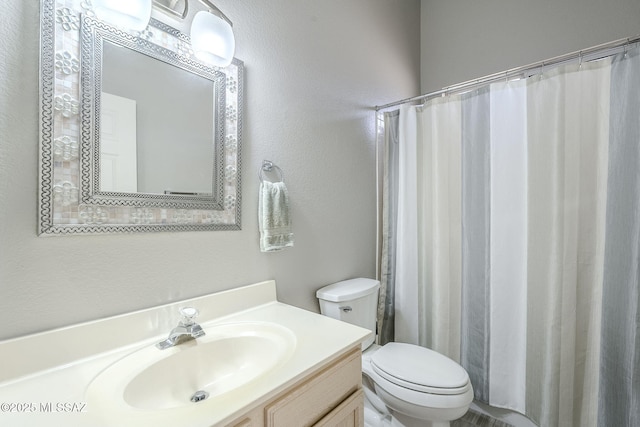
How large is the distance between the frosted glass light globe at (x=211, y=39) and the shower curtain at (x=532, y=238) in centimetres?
115

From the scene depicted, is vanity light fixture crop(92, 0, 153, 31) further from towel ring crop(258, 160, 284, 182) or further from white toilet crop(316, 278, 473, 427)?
white toilet crop(316, 278, 473, 427)

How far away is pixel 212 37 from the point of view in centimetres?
100

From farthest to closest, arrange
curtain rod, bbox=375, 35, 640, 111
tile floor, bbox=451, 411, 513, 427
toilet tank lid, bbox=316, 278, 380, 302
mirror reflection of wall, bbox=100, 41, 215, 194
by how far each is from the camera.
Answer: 1. tile floor, bbox=451, 411, 513, 427
2. toilet tank lid, bbox=316, 278, 380, 302
3. curtain rod, bbox=375, 35, 640, 111
4. mirror reflection of wall, bbox=100, 41, 215, 194

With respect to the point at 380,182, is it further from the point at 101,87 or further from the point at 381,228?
the point at 101,87

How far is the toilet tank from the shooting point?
1.44 meters

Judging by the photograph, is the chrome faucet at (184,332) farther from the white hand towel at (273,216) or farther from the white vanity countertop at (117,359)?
the white hand towel at (273,216)

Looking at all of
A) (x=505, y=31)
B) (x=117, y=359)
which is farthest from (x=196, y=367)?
(x=505, y=31)

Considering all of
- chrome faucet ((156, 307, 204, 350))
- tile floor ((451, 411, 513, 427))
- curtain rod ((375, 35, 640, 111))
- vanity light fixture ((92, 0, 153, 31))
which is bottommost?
tile floor ((451, 411, 513, 427))

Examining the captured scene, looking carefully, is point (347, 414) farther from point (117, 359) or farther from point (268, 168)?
point (268, 168)

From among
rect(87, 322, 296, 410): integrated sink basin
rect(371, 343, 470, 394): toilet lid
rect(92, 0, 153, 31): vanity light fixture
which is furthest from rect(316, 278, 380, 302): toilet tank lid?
rect(92, 0, 153, 31): vanity light fixture

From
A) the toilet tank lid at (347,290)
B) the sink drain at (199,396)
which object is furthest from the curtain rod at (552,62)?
the sink drain at (199,396)

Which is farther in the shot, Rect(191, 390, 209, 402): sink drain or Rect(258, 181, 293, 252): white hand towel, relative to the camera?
Rect(258, 181, 293, 252): white hand towel

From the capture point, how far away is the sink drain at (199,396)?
32.8 inches

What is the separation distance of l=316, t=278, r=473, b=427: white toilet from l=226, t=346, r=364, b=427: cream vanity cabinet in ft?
1.29
